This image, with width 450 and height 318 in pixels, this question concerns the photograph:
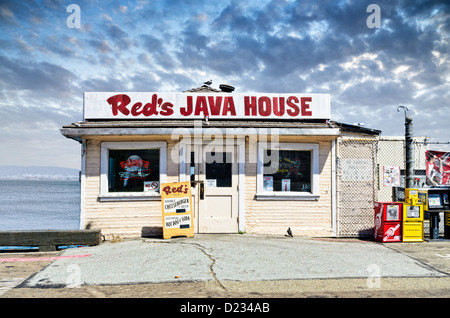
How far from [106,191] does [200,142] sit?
3005mm

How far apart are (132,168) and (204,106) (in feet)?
9.13

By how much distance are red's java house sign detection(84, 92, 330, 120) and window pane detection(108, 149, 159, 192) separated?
1056 mm

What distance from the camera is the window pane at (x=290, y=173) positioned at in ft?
31.1

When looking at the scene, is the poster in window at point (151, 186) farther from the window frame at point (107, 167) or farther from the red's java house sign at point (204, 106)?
the red's java house sign at point (204, 106)

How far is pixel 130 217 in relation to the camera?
29.9 feet

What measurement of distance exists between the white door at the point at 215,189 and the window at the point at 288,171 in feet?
2.67

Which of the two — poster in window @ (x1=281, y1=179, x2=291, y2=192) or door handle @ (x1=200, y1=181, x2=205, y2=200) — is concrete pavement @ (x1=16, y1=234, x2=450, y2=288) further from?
poster in window @ (x1=281, y1=179, x2=291, y2=192)

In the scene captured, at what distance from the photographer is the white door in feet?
30.0

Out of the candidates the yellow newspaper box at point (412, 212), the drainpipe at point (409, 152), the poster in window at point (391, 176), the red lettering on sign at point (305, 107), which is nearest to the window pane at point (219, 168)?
the red lettering on sign at point (305, 107)

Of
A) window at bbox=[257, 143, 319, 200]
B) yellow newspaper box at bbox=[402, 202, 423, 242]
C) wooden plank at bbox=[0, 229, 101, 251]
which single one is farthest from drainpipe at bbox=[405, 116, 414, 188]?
wooden plank at bbox=[0, 229, 101, 251]

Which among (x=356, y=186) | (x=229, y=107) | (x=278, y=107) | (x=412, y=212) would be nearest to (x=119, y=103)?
(x=229, y=107)

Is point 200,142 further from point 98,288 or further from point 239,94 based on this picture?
point 98,288

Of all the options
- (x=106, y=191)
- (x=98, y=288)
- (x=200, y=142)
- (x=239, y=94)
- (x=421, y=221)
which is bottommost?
(x=98, y=288)
